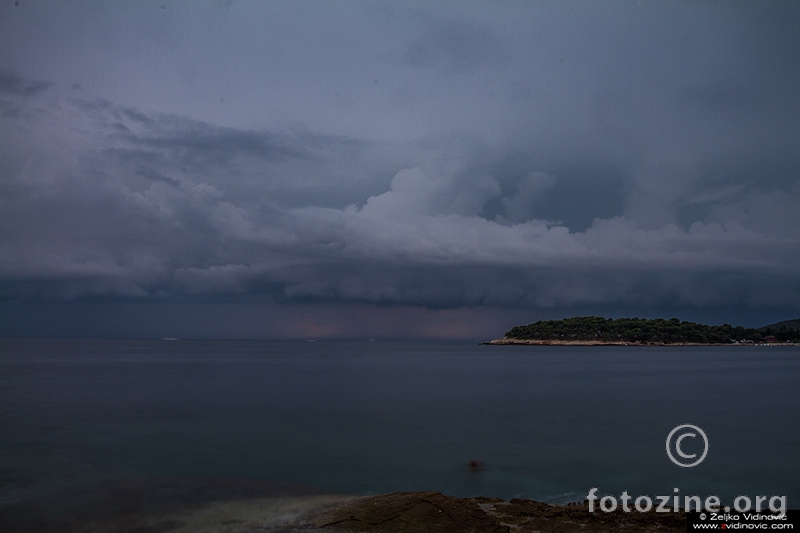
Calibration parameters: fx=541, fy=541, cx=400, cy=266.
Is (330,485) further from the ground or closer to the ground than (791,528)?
closer to the ground

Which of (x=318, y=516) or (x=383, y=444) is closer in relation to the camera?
(x=318, y=516)

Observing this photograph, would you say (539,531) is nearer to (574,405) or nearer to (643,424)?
(643,424)

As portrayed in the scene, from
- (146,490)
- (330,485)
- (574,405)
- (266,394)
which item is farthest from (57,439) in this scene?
(574,405)

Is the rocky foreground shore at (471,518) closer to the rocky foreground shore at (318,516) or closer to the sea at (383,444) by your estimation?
the rocky foreground shore at (318,516)

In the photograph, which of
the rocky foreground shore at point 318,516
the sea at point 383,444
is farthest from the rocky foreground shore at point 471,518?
the sea at point 383,444

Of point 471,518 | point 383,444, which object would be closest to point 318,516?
point 471,518

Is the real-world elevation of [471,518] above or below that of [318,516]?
above

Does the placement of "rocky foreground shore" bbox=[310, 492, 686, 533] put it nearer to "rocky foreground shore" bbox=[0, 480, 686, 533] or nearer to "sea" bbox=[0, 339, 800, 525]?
"rocky foreground shore" bbox=[0, 480, 686, 533]

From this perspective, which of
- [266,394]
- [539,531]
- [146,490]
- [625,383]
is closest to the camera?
[539,531]

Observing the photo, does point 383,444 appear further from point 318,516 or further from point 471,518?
point 471,518

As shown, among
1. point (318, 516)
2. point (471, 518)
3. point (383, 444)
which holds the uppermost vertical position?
point (471, 518)

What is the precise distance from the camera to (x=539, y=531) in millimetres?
12312

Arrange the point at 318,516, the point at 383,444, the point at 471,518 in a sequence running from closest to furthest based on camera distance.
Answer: the point at 471,518 → the point at 318,516 → the point at 383,444

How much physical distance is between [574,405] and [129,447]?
1168 inches
